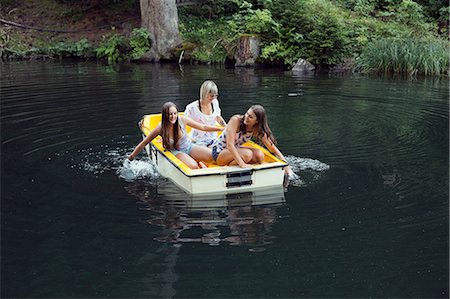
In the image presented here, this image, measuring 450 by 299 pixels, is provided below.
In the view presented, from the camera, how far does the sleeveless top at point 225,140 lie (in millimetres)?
6969

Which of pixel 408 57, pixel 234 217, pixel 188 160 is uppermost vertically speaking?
pixel 408 57

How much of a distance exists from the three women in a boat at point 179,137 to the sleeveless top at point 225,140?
25cm

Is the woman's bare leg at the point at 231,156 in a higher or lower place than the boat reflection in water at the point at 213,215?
higher

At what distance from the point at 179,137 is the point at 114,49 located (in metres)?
13.6

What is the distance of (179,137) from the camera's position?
7.32 metres

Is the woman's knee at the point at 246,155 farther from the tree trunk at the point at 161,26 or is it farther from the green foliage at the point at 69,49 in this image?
the green foliage at the point at 69,49

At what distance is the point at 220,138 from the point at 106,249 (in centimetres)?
225

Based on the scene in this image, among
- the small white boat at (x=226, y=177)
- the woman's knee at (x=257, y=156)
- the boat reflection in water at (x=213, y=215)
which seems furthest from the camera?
the woman's knee at (x=257, y=156)

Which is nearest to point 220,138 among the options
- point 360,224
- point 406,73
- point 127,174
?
point 127,174

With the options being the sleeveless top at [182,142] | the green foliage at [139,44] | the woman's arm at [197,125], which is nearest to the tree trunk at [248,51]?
the green foliage at [139,44]

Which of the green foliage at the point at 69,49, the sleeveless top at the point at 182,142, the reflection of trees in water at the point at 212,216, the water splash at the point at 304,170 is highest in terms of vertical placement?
the green foliage at the point at 69,49

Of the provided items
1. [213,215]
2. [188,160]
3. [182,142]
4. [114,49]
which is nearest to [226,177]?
[213,215]

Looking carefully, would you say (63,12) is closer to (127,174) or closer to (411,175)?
(127,174)

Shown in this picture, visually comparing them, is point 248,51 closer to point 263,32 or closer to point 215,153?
point 263,32
